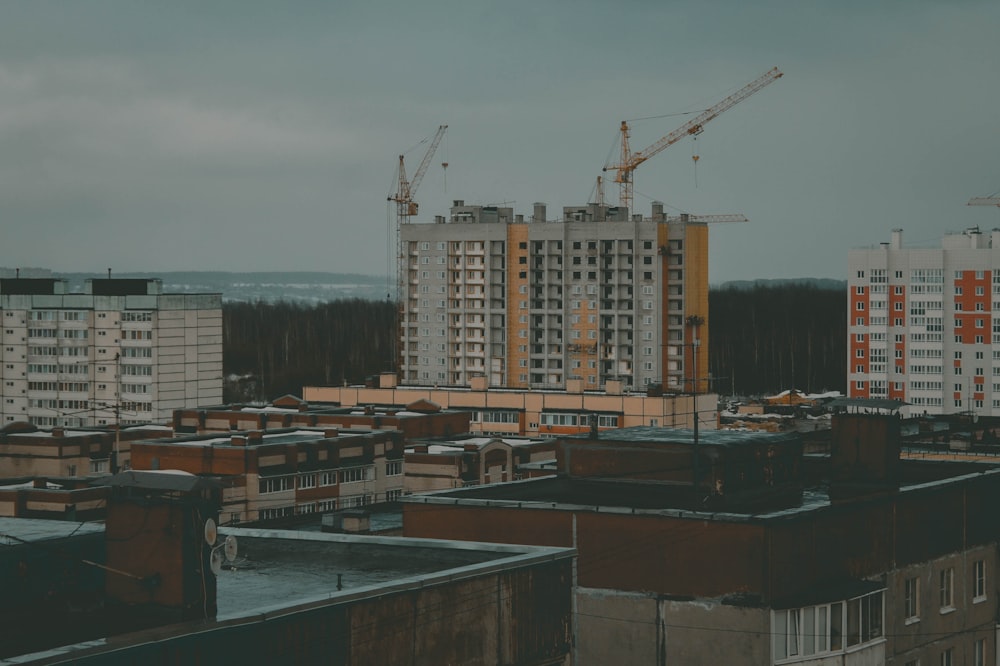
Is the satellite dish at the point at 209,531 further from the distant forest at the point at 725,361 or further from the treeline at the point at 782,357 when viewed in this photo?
the treeline at the point at 782,357

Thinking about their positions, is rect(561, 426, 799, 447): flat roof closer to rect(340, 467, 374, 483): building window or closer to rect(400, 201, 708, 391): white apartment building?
rect(340, 467, 374, 483): building window

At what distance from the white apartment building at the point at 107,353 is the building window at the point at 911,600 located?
276ft

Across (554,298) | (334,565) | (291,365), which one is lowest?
(334,565)

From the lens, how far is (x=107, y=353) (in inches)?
4225

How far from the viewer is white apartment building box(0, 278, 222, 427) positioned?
105938 millimetres

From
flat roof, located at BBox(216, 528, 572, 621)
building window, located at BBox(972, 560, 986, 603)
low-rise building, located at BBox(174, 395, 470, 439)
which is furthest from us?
low-rise building, located at BBox(174, 395, 470, 439)

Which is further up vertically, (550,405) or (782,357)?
(782,357)

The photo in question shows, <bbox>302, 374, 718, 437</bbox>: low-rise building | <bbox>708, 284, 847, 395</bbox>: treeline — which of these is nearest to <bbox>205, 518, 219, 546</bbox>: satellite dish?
<bbox>302, 374, 718, 437</bbox>: low-rise building

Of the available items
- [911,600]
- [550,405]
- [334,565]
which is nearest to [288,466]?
[911,600]

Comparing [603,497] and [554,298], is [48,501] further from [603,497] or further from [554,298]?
[554,298]

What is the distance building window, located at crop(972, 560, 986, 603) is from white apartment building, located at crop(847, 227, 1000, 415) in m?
94.6

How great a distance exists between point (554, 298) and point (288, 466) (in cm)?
6896

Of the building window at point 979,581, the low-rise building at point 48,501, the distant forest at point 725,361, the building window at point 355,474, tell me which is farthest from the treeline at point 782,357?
the building window at point 979,581

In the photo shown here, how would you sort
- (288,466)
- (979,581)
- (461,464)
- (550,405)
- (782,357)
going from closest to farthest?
(979,581) < (288,466) < (461,464) < (550,405) < (782,357)
